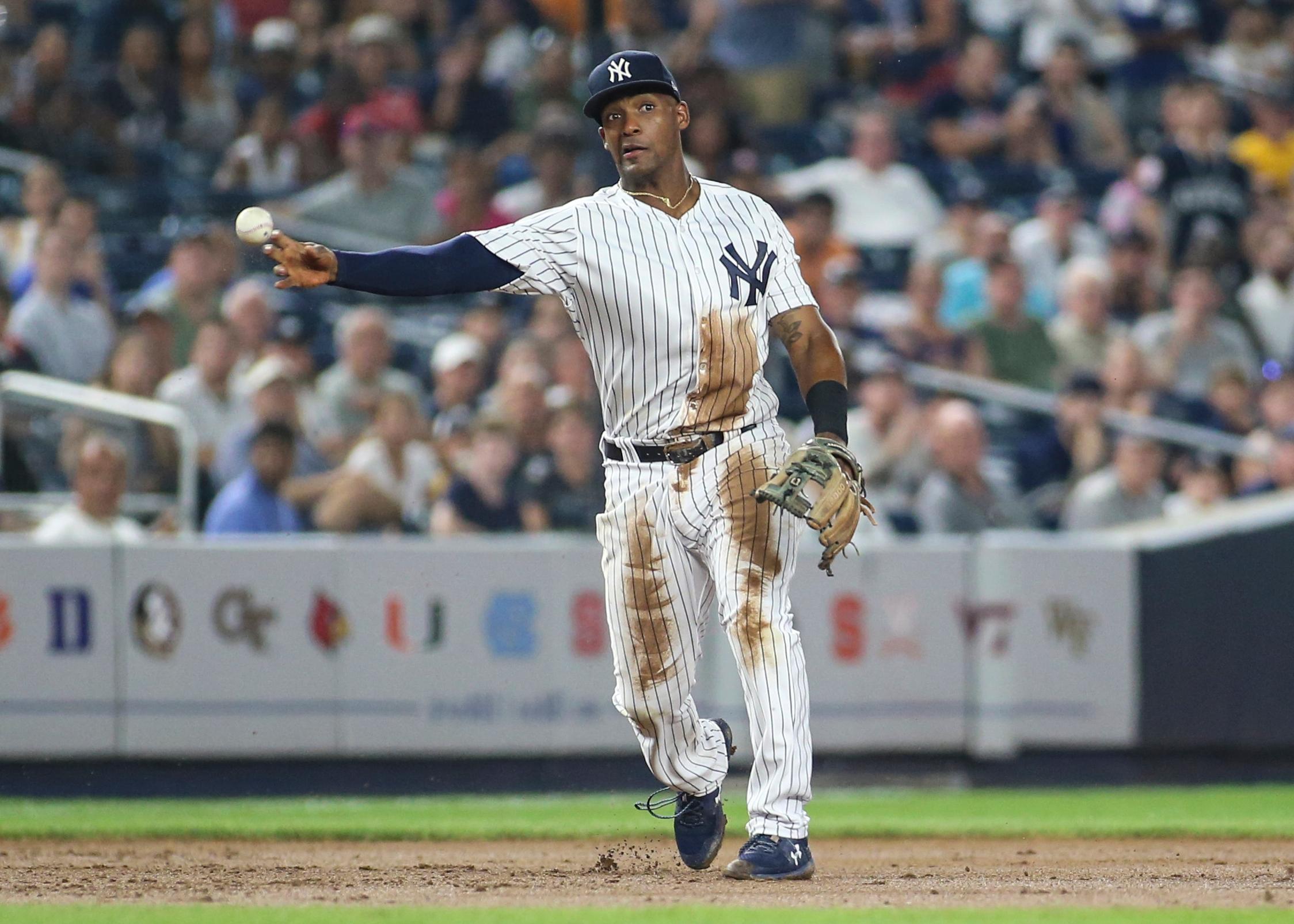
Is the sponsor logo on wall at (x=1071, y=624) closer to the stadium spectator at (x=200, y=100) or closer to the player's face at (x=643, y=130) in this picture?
the player's face at (x=643, y=130)

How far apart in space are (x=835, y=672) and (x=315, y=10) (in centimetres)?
641

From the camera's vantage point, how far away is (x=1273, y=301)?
12.4 metres

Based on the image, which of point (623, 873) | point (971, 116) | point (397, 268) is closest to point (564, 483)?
point (623, 873)

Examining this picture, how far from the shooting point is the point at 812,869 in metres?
5.41

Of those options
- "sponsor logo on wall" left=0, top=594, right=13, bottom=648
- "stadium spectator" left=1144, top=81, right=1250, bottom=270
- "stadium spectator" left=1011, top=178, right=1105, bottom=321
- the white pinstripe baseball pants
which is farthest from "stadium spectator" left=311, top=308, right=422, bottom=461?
"stadium spectator" left=1144, top=81, right=1250, bottom=270

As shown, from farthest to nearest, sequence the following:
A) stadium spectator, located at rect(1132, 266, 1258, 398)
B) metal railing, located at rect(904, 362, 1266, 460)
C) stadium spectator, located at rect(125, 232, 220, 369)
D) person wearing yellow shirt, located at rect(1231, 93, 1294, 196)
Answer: person wearing yellow shirt, located at rect(1231, 93, 1294, 196), stadium spectator, located at rect(1132, 266, 1258, 398), metal railing, located at rect(904, 362, 1266, 460), stadium spectator, located at rect(125, 232, 220, 369)

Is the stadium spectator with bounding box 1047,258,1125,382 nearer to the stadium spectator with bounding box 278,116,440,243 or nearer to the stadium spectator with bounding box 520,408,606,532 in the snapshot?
the stadium spectator with bounding box 520,408,606,532

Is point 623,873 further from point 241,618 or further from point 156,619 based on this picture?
point 156,619

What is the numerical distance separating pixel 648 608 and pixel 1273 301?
817 cm

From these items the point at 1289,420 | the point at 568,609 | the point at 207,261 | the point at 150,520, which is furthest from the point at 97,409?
the point at 1289,420

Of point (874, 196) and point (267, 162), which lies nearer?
point (267, 162)

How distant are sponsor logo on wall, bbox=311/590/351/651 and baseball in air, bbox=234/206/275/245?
4.07 meters

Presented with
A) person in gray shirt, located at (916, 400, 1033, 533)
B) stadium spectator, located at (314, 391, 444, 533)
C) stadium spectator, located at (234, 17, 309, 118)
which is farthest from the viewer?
stadium spectator, located at (234, 17, 309, 118)

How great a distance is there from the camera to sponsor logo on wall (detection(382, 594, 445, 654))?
29.0 ft
